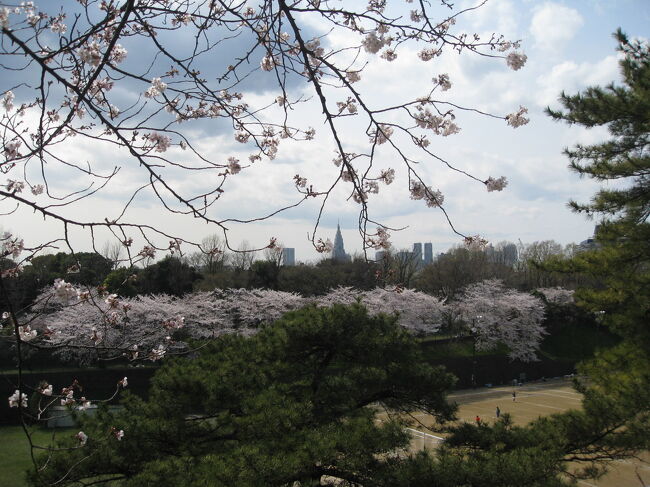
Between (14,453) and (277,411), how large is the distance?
984cm

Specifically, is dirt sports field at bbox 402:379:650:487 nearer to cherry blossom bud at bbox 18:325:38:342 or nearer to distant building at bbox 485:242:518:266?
cherry blossom bud at bbox 18:325:38:342

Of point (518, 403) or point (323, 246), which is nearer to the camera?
point (323, 246)

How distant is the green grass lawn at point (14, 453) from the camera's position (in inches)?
381

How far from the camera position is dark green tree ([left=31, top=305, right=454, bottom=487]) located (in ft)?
13.6

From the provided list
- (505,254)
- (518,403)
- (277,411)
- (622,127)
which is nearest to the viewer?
(277,411)

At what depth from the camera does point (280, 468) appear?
393 cm

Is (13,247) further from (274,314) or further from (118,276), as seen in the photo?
(274,314)

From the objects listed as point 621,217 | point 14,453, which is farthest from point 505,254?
point 14,453

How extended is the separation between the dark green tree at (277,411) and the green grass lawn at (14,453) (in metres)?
5.23

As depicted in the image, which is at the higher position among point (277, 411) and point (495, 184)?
point (495, 184)

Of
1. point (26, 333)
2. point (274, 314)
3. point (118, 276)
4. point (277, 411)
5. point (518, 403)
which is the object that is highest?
point (118, 276)

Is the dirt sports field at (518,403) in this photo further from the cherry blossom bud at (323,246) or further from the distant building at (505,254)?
the distant building at (505,254)

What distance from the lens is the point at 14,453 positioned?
37.3ft

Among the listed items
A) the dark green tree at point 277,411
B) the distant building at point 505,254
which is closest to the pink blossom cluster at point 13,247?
the dark green tree at point 277,411
